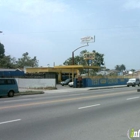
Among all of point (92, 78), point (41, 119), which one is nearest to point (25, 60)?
point (92, 78)

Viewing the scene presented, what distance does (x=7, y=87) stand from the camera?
24016 millimetres

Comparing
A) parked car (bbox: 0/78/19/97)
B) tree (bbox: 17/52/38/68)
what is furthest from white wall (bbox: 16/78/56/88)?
tree (bbox: 17/52/38/68)

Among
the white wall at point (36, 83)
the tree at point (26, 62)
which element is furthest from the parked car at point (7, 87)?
the tree at point (26, 62)

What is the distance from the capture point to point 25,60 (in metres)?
114

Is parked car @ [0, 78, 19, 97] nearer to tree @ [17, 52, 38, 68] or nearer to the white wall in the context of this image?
the white wall

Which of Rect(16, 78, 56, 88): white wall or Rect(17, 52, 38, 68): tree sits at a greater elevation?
Rect(17, 52, 38, 68): tree

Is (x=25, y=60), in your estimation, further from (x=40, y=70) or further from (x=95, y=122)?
(x=95, y=122)

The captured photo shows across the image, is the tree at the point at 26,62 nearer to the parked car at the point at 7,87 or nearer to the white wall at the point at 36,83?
the white wall at the point at 36,83

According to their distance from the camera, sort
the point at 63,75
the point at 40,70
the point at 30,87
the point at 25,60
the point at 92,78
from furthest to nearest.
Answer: the point at 25,60 < the point at 63,75 < the point at 40,70 < the point at 92,78 < the point at 30,87

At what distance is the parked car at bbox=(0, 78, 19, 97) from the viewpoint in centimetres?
2364

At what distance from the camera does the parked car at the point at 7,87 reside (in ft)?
77.6

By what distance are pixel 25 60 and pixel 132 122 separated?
349 ft

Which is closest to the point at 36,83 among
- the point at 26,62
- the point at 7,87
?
the point at 7,87

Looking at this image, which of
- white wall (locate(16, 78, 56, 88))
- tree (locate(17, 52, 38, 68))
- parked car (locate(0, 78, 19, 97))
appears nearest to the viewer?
parked car (locate(0, 78, 19, 97))
